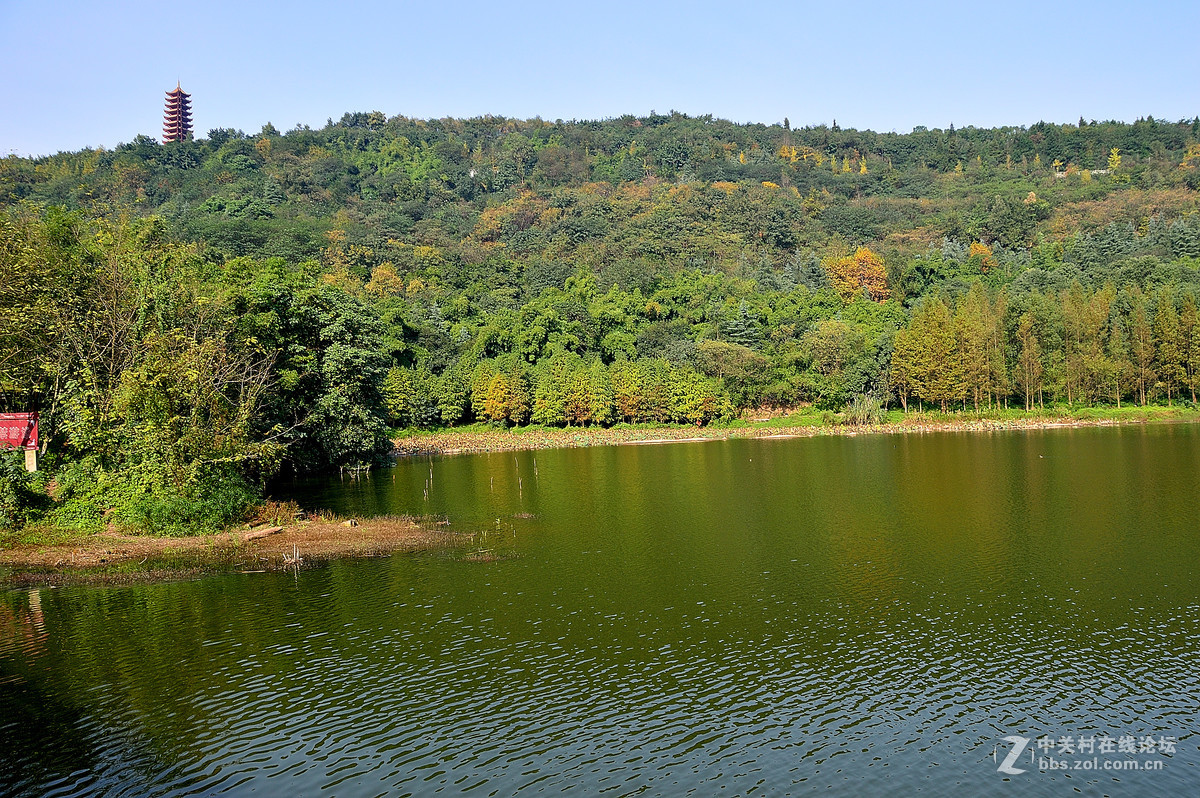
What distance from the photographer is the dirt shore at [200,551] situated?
2648cm

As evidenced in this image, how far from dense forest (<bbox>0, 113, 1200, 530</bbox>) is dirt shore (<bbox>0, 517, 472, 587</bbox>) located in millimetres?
1671

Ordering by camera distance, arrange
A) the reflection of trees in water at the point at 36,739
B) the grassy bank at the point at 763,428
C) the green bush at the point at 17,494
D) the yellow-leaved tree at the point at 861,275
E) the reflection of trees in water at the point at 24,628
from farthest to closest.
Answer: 1. the yellow-leaved tree at the point at 861,275
2. the grassy bank at the point at 763,428
3. the green bush at the point at 17,494
4. the reflection of trees in water at the point at 24,628
5. the reflection of trees in water at the point at 36,739

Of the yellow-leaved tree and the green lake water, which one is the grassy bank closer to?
the yellow-leaved tree

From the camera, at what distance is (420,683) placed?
17.6 metres

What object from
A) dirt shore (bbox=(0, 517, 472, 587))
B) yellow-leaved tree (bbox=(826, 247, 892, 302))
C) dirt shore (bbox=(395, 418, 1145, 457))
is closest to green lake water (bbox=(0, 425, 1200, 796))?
dirt shore (bbox=(0, 517, 472, 587))

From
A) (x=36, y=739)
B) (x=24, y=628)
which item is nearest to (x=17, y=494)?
(x=24, y=628)

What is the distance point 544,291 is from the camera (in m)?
97.9

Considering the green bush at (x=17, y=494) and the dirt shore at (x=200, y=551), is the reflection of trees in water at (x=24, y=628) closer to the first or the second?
the dirt shore at (x=200, y=551)

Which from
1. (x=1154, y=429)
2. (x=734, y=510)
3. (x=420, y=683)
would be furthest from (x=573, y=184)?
(x=420, y=683)

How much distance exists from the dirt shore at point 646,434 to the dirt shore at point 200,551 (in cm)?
3356

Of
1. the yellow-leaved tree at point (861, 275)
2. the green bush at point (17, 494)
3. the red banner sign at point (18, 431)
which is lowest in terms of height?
the green bush at point (17, 494)

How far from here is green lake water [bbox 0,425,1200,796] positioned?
46.0 feet

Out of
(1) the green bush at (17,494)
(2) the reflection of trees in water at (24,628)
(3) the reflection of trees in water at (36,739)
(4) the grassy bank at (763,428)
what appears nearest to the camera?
(3) the reflection of trees in water at (36,739)

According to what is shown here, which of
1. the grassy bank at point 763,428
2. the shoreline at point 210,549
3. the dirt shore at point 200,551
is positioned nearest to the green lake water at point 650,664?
the shoreline at point 210,549
